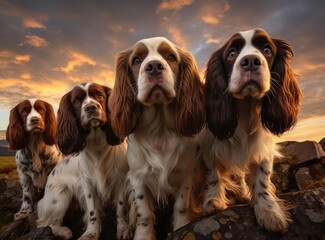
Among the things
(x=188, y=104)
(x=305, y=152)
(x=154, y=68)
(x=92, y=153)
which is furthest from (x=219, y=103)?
(x=305, y=152)

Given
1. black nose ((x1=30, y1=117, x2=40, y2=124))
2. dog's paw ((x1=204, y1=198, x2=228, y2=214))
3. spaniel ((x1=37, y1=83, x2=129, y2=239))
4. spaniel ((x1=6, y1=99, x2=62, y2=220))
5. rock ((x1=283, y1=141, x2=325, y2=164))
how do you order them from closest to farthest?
dog's paw ((x1=204, y1=198, x2=228, y2=214))
spaniel ((x1=37, y1=83, x2=129, y2=239))
black nose ((x1=30, y1=117, x2=40, y2=124))
spaniel ((x1=6, y1=99, x2=62, y2=220))
rock ((x1=283, y1=141, x2=325, y2=164))

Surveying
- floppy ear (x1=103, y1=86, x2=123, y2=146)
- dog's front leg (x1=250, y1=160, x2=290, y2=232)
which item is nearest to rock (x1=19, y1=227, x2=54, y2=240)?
floppy ear (x1=103, y1=86, x2=123, y2=146)

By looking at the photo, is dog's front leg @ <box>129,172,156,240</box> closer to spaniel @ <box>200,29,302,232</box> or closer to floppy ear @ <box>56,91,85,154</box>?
spaniel @ <box>200,29,302,232</box>

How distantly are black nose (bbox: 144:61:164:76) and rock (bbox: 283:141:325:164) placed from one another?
4.88 m

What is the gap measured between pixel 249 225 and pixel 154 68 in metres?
1.72

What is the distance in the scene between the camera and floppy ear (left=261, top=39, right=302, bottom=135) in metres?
3.51

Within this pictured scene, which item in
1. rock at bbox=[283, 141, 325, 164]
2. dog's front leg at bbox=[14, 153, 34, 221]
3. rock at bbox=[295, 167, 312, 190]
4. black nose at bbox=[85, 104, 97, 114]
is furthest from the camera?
rock at bbox=[283, 141, 325, 164]

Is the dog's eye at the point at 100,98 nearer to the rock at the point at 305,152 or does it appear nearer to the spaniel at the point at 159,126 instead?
the spaniel at the point at 159,126

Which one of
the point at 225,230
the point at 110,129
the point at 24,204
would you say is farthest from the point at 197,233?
the point at 24,204

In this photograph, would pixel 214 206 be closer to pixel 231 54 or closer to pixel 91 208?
pixel 231 54

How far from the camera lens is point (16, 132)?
5605mm

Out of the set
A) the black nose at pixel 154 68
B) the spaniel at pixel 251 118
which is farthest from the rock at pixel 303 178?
the black nose at pixel 154 68

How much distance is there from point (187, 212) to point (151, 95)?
143cm

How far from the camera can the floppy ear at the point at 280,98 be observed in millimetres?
3506
